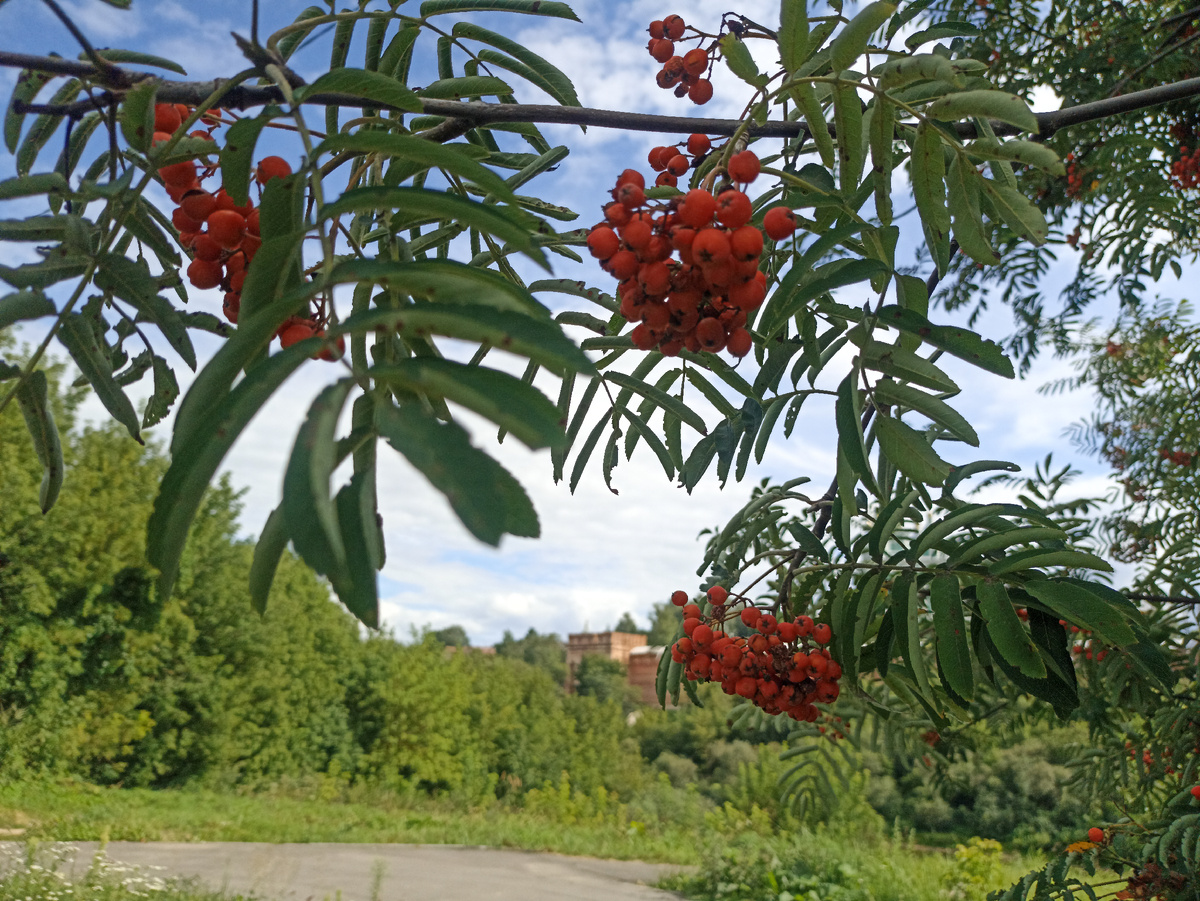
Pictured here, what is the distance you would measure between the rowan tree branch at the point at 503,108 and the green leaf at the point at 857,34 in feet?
0.39

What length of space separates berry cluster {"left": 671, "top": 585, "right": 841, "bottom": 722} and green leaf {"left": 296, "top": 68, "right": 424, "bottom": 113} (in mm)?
1032

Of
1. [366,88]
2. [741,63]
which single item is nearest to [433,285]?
[366,88]

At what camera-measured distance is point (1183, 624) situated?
281cm

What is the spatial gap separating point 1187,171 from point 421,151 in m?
4.22

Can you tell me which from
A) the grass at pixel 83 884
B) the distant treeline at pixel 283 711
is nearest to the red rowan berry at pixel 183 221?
the grass at pixel 83 884

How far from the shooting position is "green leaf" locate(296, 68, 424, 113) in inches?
26.3

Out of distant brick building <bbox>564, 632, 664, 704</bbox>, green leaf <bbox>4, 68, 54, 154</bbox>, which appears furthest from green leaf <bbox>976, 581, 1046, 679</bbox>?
distant brick building <bbox>564, 632, 664, 704</bbox>

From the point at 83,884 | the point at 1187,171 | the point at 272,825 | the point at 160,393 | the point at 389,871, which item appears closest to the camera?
the point at 160,393

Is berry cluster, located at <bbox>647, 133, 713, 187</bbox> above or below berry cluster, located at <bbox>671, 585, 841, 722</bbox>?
above

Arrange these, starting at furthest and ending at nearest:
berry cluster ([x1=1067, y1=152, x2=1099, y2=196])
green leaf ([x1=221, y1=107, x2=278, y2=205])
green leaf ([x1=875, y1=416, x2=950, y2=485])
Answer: berry cluster ([x1=1067, y1=152, x2=1099, y2=196]) → green leaf ([x1=875, y1=416, x2=950, y2=485]) → green leaf ([x1=221, y1=107, x2=278, y2=205])

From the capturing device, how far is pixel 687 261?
762 millimetres

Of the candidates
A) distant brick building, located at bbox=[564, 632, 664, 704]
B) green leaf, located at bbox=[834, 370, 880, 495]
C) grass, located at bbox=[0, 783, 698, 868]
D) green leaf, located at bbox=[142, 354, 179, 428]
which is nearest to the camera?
green leaf, located at bbox=[834, 370, 880, 495]

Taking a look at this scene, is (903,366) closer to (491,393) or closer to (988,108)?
(988,108)

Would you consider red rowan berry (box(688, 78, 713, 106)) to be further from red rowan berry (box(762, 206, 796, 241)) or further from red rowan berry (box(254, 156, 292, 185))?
red rowan berry (box(254, 156, 292, 185))
